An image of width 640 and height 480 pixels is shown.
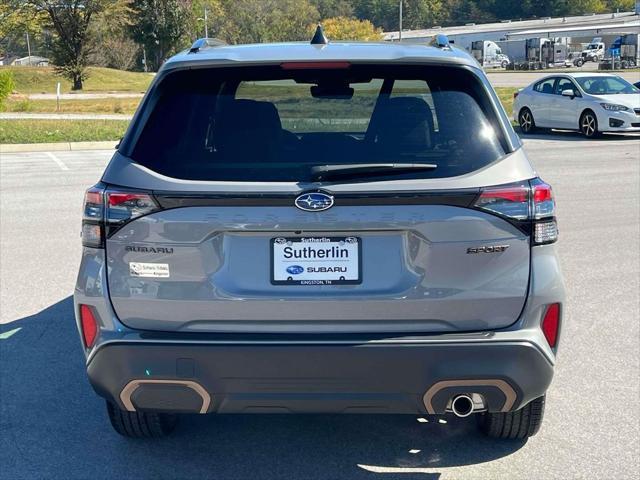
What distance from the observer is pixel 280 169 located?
3314 mm

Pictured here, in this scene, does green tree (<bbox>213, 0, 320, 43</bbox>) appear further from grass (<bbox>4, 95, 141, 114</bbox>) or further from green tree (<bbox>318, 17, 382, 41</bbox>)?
grass (<bbox>4, 95, 141, 114</bbox>)

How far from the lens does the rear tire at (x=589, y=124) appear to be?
66.8 feet

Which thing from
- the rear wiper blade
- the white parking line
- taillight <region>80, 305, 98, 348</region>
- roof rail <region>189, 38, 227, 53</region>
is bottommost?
the white parking line

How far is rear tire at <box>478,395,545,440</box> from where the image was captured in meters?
3.98

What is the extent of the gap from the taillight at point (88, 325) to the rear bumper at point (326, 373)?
0.10 meters

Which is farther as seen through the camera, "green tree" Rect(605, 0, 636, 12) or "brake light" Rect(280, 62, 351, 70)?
"green tree" Rect(605, 0, 636, 12)

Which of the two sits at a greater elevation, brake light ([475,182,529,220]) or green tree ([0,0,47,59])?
brake light ([475,182,529,220])

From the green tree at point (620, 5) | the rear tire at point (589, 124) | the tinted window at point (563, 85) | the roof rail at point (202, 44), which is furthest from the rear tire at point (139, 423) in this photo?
the green tree at point (620, 5)

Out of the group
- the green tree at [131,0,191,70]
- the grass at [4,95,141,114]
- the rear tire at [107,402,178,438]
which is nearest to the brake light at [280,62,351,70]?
the rear tire at [107,402,178,438]

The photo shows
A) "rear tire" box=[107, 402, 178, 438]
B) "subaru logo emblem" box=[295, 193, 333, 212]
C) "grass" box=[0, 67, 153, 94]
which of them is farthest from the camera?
"grass" box=[0, 67, 153, 94]

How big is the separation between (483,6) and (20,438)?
532 feet

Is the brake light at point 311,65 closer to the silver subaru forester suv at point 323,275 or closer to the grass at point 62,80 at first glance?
the silver subaru forester suv at point 323,275

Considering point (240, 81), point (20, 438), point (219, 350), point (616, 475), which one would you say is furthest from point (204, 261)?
point (616, 475)

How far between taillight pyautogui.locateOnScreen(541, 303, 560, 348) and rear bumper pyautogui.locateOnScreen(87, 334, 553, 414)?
10 centimetres
